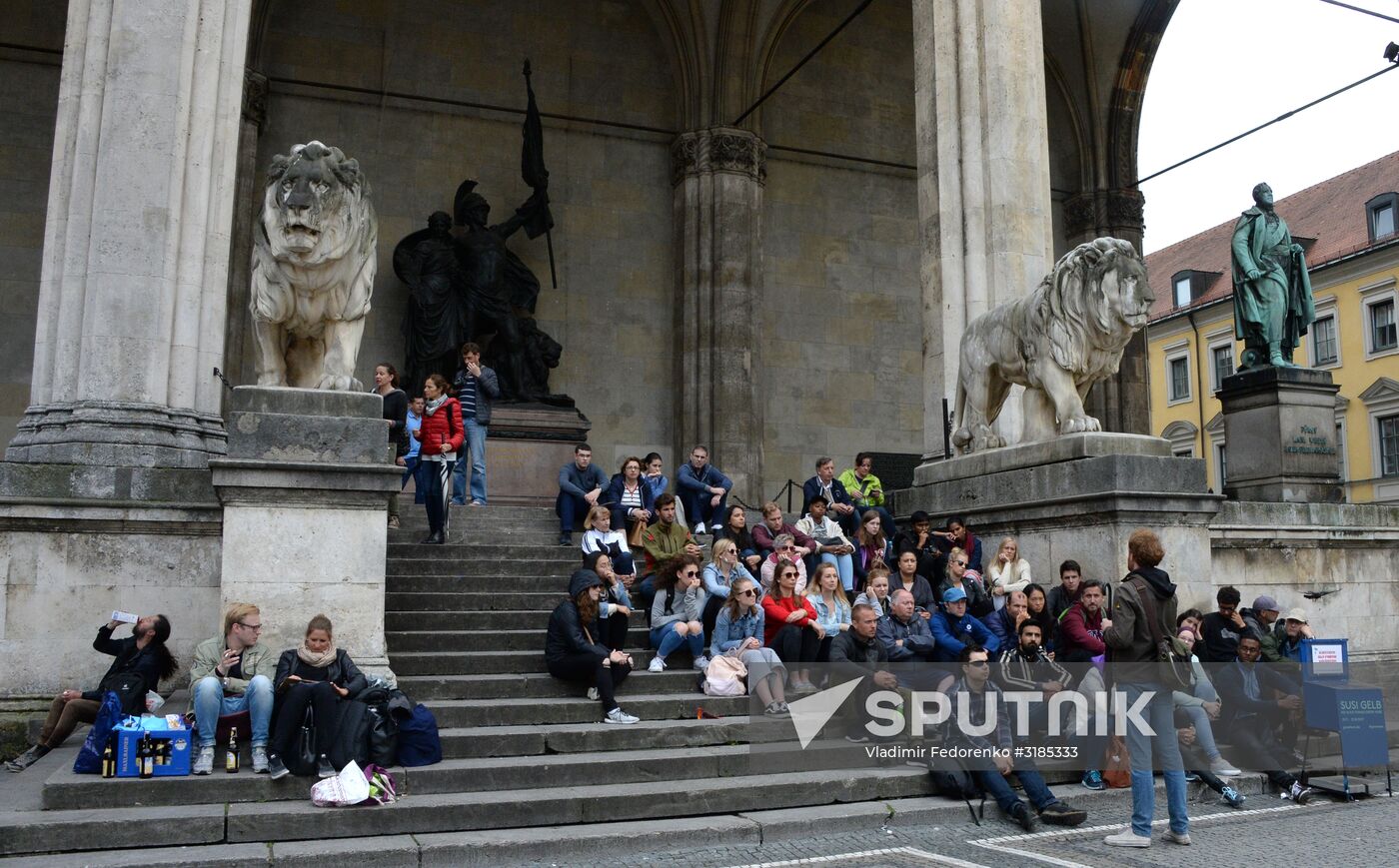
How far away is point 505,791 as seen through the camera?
296 inches

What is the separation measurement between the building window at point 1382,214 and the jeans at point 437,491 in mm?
36234

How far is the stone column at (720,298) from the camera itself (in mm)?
20078

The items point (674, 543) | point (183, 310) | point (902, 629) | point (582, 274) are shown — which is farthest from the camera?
point (582, 274)

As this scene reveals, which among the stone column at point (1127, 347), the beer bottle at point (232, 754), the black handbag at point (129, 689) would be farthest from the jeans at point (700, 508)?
the stone column at point (1127, 347)

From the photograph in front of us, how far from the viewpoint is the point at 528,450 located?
17.3m

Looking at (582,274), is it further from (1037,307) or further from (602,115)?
(1037,307)

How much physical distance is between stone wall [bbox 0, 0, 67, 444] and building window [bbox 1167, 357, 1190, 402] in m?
40.6

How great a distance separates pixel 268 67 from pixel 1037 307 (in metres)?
13.4

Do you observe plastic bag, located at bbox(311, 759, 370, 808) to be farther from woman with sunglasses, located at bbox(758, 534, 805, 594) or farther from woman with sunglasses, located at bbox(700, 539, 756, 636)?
woman with sunglasses, located at bbox(758, 534, 805, 594)

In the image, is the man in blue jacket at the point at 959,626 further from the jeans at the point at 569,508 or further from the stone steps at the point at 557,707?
the jeans at the point at 569,508

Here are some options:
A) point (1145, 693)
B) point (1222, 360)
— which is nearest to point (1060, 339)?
point (1145, 693)

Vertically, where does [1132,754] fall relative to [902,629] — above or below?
below

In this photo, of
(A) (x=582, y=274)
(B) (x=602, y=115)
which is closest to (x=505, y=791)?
(A) (x=582, y=274)

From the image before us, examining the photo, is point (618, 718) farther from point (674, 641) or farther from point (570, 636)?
point (674, 641)
